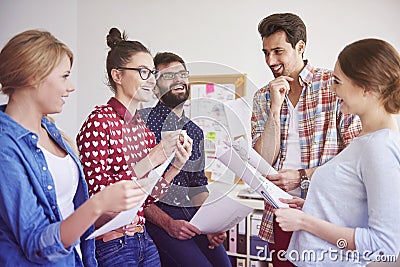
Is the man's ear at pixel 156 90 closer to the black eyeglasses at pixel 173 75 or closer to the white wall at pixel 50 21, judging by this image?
the black eyeglasses at pixel 173 75

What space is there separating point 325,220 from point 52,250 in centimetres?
64

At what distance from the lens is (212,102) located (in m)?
1.30

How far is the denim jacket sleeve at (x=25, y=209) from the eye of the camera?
36.1 inches

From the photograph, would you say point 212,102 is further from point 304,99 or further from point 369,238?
point 369,238

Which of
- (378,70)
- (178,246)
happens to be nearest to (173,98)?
(178,246)

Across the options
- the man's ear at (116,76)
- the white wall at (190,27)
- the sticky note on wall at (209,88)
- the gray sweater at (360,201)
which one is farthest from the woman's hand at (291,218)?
the white wall at (190,27)

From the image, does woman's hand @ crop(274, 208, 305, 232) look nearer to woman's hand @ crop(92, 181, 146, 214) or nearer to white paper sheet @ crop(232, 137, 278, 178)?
white paper sheet @ crop(232, 137, 278, 178)

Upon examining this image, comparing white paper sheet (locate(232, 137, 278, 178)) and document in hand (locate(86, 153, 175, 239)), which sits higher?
white paper sheet (locate(232, 137, 278, 178))

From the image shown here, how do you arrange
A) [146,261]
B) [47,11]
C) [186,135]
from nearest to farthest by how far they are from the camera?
[186,135], [146,261], [47,11]

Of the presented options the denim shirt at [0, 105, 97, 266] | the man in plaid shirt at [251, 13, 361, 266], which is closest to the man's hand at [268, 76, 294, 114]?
the man in plaid shirt at [251, 13, 361, 266]

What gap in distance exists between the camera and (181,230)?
1.52m

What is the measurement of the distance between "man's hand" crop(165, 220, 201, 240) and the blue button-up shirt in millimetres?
102

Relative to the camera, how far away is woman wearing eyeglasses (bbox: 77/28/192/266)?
1.26 meters

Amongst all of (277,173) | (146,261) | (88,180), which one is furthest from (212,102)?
(146,261)
